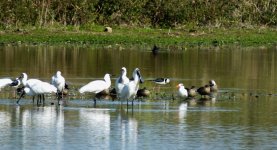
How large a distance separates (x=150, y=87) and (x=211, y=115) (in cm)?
565

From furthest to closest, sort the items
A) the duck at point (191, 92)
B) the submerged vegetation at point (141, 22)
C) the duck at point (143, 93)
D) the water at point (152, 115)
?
the submerged vegetation at point (141, 22)
the duck at point (191, 92)
the duck at point (143, 93)
the water at point (152, 115)

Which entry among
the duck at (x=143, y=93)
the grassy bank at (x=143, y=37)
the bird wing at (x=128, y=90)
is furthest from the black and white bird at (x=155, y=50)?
the bird wing at (x=128, y=90)

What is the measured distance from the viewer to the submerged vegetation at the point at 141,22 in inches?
1667

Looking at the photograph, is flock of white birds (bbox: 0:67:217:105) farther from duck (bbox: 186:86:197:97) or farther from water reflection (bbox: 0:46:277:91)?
water reflection (bbox: 0:46:277:91)

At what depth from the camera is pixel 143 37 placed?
4309 cm

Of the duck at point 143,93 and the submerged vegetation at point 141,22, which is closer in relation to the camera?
the duck at point 143,93

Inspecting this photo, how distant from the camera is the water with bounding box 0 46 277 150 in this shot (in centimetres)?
1630

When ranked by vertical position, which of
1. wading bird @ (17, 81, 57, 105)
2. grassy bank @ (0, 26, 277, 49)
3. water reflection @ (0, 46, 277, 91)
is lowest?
wading bird @ (17, 81, 57, 105)

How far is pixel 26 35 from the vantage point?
41.9 metres

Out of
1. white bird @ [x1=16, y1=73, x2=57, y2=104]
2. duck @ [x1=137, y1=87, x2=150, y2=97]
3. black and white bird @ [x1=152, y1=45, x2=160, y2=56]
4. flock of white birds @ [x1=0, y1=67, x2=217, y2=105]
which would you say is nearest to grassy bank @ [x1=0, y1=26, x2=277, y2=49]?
black and white bird @ [x1=152, y1=45, x2=160, y2=56]

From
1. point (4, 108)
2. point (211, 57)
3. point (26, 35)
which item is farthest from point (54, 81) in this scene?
point (26, 35)

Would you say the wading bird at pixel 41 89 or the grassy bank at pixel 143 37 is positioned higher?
the grassy bank at pixel 143 37

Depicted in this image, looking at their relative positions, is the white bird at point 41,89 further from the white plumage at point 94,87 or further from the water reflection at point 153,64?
the water reflection at point 153,64

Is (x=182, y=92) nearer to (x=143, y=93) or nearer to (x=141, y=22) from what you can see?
(x=143, y=93)
